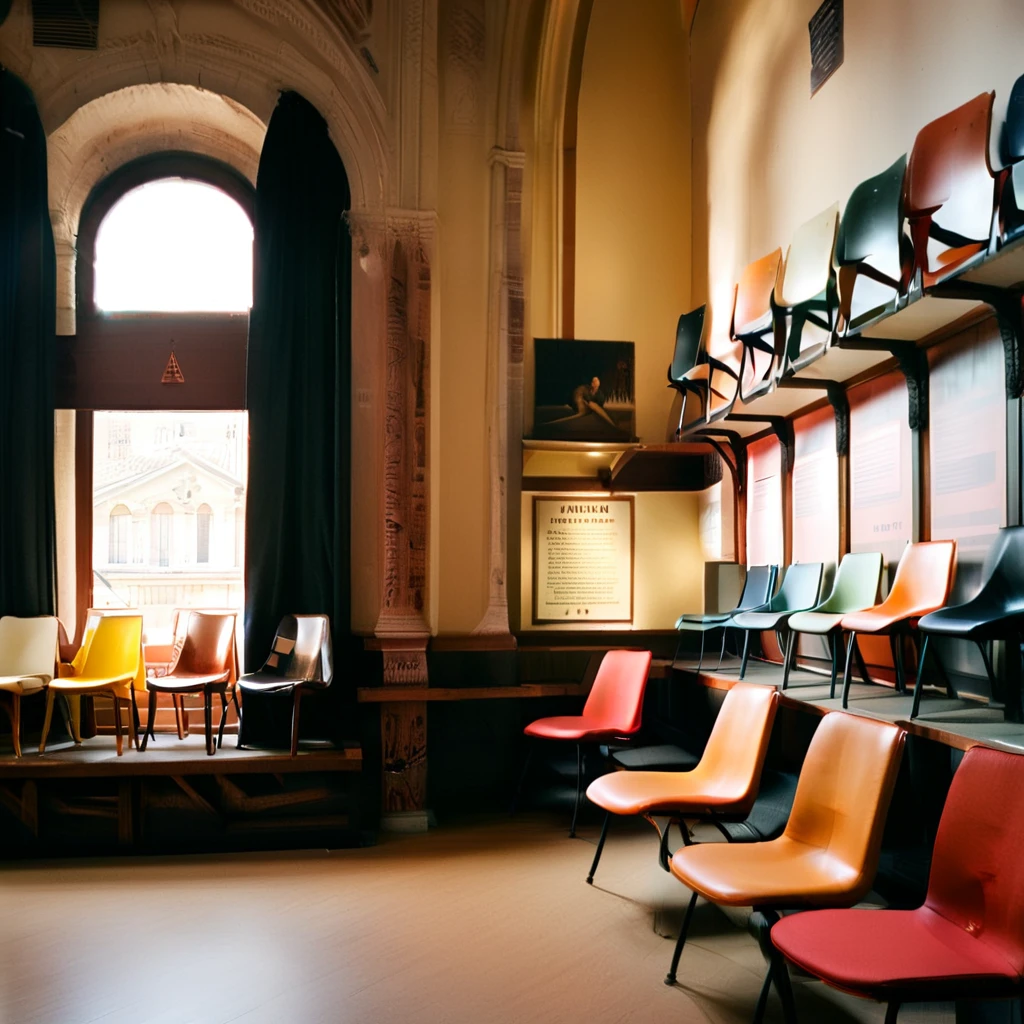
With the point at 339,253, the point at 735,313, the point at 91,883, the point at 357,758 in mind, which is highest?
the point at 339,253

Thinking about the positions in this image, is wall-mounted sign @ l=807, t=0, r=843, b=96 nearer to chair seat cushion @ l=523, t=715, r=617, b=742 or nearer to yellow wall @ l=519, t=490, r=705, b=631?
yellow wall @ l=519, t=490, r=705, b=631

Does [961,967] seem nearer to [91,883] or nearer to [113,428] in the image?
[91,883]

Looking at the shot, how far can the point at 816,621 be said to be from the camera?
438 cm

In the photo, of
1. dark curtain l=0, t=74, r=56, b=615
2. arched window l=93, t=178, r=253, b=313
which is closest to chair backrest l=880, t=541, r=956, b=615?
arched window l=93, t=178, r=253, b=313

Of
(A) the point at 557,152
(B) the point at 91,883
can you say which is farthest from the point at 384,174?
(B) the point at 91,883

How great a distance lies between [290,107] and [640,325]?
276 cm

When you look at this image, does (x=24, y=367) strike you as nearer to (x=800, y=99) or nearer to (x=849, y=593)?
(x=800, y=99)

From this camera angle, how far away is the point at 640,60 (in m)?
7.29

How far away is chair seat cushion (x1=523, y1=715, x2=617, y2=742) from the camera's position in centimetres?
512

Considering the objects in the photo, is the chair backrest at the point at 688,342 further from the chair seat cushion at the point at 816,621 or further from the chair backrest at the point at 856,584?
the chair seat cushion at the point at 816,621

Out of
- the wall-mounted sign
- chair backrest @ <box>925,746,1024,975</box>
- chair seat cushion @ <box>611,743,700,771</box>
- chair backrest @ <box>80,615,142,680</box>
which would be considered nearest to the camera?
chair backrest @ <box>925,746,1024,975</box>

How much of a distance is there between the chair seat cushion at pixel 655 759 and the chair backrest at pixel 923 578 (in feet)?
4.40

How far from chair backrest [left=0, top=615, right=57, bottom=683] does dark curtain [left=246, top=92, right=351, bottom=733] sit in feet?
3.83

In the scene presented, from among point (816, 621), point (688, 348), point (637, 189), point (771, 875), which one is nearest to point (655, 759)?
point (816, 621)
